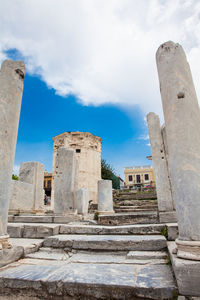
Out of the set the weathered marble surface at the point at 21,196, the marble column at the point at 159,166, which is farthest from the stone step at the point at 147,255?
the weathered marble surface at the point at 21,196

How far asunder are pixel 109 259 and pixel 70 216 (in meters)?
3.88

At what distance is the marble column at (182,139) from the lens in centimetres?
231

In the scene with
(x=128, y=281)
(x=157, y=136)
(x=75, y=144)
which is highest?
(x=75, y=144)

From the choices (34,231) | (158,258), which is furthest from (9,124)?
(158,258)

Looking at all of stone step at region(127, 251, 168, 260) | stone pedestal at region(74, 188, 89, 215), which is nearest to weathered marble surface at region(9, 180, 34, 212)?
stone pedestal at region(74, 188, 89, 215)

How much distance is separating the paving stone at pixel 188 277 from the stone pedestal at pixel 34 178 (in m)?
7.83

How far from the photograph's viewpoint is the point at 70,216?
653 centimetres

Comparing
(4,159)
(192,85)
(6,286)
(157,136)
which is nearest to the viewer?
(6,286)

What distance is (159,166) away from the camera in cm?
595

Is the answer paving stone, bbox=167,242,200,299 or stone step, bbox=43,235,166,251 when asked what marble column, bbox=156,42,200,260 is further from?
stone step, bbox=43,235,166,251

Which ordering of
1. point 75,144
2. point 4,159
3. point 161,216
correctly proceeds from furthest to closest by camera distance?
point 75,144 < point 161,216 < point 4,159

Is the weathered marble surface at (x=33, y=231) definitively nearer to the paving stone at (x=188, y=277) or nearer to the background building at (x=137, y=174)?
the paving stone at (x=188, y=277)

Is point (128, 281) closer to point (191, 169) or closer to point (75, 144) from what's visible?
point (191, 169)

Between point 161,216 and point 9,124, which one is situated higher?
point 9,124
